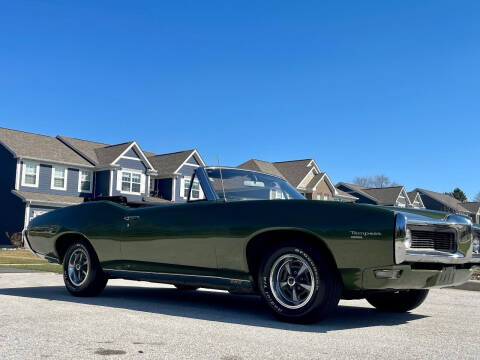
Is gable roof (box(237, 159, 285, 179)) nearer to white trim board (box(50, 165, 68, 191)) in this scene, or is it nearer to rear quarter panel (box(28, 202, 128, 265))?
white trim board (box(50, 165, 68, 191))

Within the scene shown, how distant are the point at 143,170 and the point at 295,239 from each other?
111 feet

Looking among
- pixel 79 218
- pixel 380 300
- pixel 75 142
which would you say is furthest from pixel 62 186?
pixel 380 300

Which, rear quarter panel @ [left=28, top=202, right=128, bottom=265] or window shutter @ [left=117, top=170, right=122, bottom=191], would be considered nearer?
rear quarter panel @ [left=28, top=202, right=128, bottom=265]

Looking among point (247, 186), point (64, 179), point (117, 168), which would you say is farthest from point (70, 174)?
point (247, 186)

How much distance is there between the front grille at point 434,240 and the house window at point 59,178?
1252 inches

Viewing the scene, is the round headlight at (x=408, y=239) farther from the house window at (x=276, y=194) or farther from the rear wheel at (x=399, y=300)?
the house window at (x=276, y=194)

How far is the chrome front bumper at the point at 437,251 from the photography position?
448 centimetres

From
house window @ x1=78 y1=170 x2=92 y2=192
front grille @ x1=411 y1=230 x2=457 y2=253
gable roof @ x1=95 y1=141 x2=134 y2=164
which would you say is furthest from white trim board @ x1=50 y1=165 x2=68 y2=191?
front grille @ x1=411 y1=230 x2=457 y2=253

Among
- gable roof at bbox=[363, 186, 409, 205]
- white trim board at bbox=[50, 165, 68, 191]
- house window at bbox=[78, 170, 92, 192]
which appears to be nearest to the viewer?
white trim board at bbox=[50, 165, 68, 191]

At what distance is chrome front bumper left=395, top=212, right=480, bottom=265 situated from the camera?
448 cm

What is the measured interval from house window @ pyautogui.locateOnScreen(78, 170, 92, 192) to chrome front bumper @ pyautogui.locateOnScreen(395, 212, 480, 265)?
108ft

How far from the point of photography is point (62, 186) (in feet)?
113

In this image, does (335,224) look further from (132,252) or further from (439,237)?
(132,252)

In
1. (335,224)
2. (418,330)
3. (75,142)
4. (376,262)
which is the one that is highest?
(75,142)
